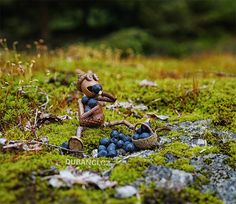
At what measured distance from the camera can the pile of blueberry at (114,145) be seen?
374cm

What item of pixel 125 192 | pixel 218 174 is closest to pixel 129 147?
pixel 125 192

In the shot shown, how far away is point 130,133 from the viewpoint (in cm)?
423

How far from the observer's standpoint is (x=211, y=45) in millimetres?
14156

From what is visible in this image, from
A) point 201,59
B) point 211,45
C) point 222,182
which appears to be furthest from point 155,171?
point 211,45

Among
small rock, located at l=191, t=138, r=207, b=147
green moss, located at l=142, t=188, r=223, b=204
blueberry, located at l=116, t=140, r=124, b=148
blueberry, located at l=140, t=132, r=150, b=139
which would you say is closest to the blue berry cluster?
blueberry, located at l=140, t=132, r=150, b=139

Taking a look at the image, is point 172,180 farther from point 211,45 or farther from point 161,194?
point 211,45

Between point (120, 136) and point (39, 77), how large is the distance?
2294 millimetres

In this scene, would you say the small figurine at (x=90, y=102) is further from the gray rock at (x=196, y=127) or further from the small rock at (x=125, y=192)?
the small rock at (x=125, y=192)

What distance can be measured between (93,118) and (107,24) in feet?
29.6

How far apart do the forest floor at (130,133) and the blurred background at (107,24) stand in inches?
236

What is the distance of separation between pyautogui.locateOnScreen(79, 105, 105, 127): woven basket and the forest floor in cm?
10

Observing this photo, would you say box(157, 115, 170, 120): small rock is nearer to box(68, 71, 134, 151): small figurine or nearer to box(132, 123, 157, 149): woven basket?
box(68, 71, 134, 151): small figurine

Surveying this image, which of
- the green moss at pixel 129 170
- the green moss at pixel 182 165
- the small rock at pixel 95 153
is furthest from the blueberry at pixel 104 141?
the green moss at pixel 182 165

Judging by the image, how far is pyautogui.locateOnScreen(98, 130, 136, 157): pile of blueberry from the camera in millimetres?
3736
